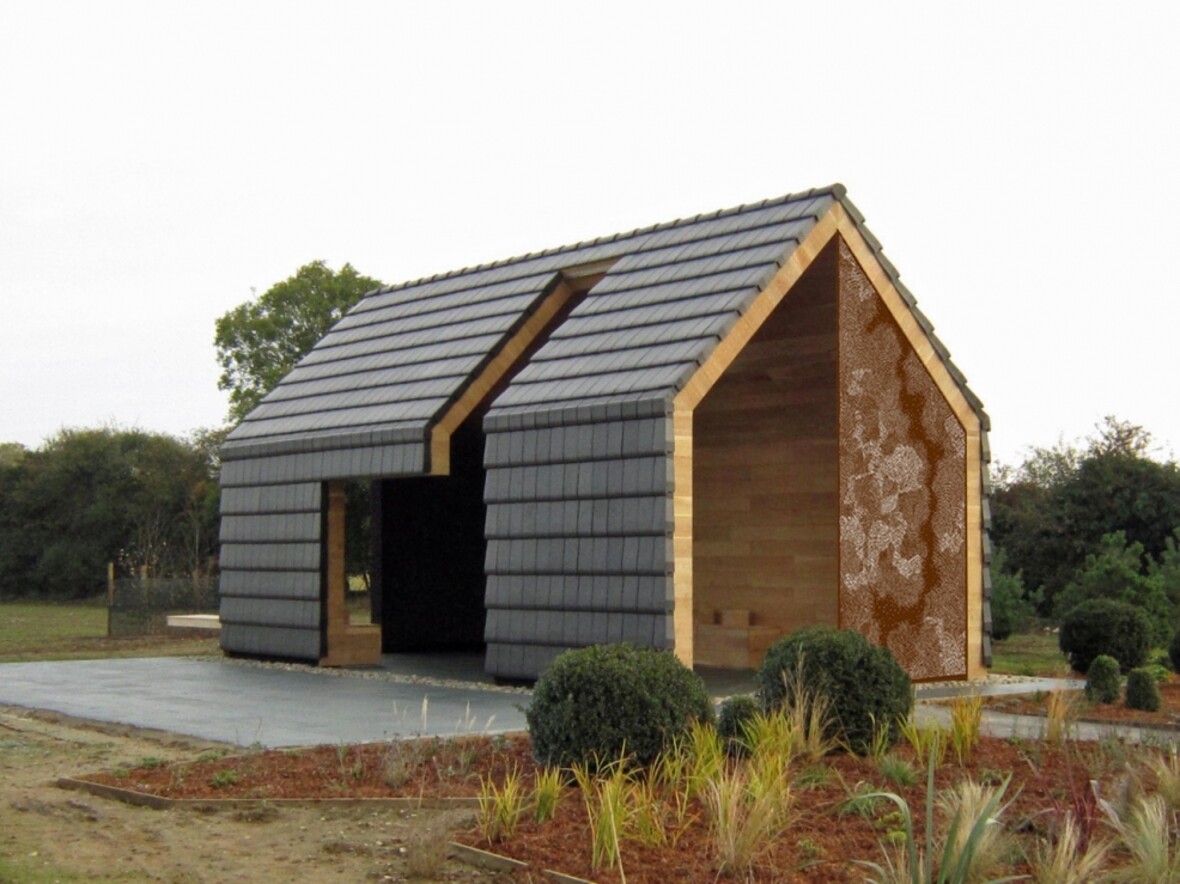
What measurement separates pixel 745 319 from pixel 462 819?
742 cm

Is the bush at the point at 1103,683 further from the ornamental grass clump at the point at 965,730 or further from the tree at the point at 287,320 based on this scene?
the tree at the point at 287,320

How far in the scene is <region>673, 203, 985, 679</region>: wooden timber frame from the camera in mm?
13516

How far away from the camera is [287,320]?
4172cm

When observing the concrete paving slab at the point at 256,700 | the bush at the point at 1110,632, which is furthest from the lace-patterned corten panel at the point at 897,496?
the concrete paving slab at the point at 256,700

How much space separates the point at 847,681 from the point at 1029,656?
11712 mm

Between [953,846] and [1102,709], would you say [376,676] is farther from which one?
[953,846]

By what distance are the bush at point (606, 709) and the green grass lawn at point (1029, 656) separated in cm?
915

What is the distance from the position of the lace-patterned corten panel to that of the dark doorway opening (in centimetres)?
710

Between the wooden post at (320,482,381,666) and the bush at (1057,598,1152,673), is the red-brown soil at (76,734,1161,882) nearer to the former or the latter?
the bush at (1057,598,1152,673)

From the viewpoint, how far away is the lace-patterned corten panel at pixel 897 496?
15.1 metres

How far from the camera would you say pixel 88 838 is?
7695 mm

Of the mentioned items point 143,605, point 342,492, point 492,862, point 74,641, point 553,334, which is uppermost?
point 553,334

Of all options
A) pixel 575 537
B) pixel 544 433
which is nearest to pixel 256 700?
pixel 575 537

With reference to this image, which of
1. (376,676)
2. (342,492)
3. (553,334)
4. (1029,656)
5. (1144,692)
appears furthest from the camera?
(1029,656)
